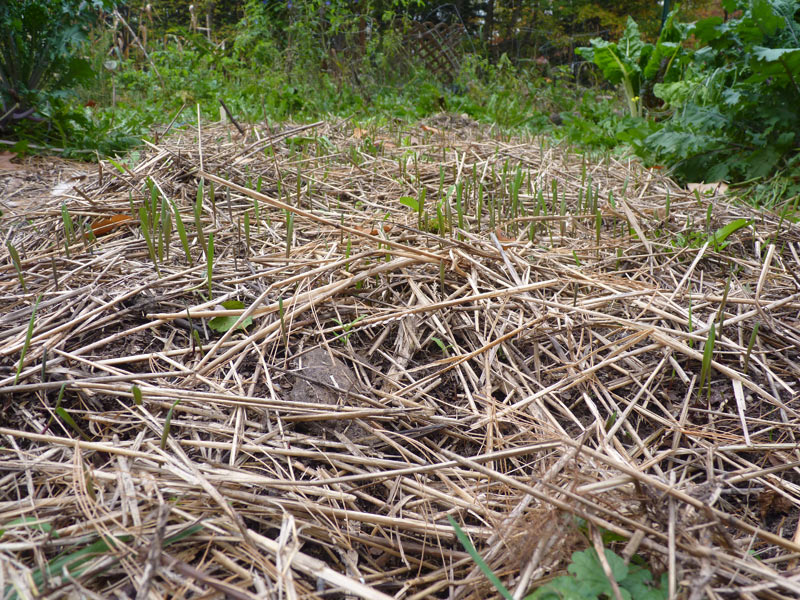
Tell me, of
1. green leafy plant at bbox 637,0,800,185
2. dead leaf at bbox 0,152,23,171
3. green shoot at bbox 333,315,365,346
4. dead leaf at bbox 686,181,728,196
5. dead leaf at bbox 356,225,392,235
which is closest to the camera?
green shoot at bbox 333,315,365,346

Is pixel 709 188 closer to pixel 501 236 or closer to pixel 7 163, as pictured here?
pixel 501 236

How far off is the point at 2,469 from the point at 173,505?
325mm

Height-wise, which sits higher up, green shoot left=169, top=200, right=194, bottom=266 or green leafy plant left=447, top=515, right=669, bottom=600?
green shoot left=169, top=200, right=194, bottom=266

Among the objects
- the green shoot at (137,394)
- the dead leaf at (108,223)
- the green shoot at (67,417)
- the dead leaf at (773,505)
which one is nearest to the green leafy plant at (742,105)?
the dead leaf at (773,505)

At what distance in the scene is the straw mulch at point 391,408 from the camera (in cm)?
78

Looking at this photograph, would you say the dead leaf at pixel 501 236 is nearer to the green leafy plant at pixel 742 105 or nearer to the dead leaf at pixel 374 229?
the dead leaf at pixel 374 229

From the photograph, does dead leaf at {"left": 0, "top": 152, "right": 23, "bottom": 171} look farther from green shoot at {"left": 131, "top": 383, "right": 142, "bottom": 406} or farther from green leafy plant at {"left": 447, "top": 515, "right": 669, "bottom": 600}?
green leafy plant at {"left": 447, "top": 515, "right": 669, "bottom": 600}

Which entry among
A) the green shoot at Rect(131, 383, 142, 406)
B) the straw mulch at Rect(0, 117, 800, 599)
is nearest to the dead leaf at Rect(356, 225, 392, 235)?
the straw mulch at Rect(0, 117, 800, 599)

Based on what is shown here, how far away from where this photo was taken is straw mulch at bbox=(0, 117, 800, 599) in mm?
781

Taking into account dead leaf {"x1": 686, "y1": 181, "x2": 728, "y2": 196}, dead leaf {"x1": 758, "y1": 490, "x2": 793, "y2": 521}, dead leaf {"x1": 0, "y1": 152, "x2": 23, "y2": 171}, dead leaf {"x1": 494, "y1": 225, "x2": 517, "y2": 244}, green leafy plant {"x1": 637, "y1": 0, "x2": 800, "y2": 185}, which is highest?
green leafy plant {"x1": 637, "y1": 0, "x2": 800, "y2": 185}

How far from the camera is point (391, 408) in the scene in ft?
3.60

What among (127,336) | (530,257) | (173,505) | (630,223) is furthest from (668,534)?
(630,223)

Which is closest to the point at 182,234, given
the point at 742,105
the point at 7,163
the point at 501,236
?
the point at 501,236

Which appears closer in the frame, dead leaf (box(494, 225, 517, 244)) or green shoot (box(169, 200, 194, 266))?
green shoot (box(169, 200, 194, 266))
